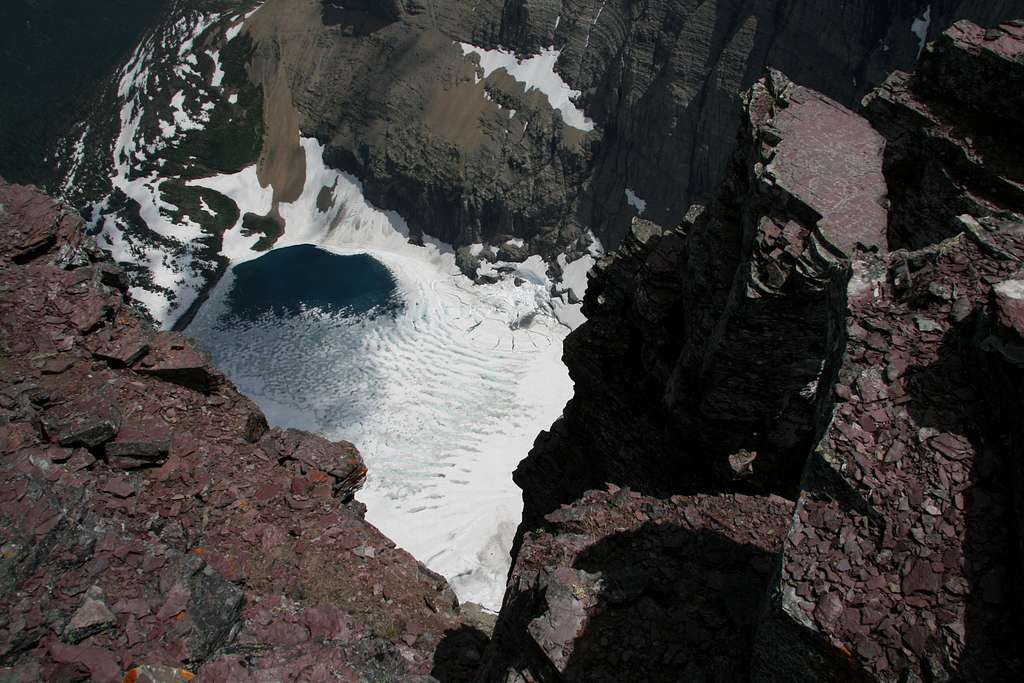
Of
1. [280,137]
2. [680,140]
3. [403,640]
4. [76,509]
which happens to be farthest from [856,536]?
[280,137]

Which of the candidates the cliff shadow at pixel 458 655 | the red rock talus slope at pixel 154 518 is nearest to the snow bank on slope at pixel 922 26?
the red rock talus slope at pixel 154 518

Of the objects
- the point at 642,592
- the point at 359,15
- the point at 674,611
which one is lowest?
the point at 642,592

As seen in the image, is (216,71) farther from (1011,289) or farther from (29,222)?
(1011,289)

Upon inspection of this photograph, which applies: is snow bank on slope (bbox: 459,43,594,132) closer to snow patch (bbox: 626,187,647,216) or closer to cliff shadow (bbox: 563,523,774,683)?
snow patch (bbox: 626,187,647,216)

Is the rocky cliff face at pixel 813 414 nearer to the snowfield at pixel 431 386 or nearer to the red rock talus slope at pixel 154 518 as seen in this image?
the red rock talus slope at pixel 154 518

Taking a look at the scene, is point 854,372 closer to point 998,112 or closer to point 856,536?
point 856,536

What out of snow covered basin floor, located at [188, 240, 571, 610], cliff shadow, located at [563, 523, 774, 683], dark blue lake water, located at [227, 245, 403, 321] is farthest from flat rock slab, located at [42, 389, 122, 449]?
dark blue lake water, located at [227, 245, 403, 321]

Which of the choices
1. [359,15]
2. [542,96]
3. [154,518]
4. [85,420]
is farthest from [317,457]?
[359,15]
